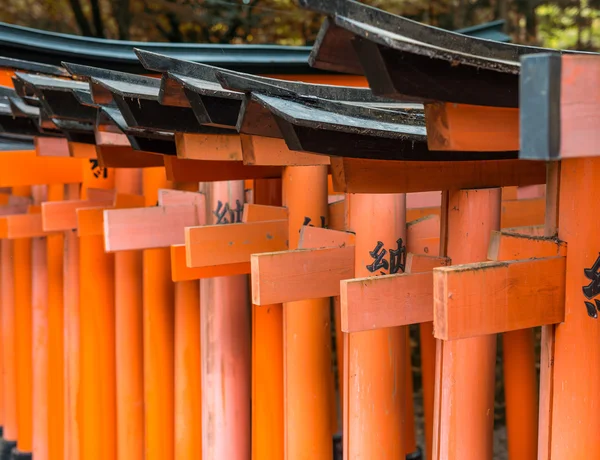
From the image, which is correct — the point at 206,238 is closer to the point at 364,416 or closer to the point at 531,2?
the point at 364,416

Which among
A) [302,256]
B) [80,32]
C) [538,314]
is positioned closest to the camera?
[538,314]

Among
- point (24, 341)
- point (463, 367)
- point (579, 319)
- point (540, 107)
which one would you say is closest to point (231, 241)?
point (463, 367)

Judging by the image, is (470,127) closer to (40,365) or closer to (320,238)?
(320,238)

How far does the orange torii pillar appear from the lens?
12.3 feet

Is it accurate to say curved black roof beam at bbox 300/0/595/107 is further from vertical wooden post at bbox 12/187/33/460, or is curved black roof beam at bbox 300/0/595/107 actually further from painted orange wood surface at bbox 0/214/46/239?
vertical wooden post at bbox 12/187/33/460

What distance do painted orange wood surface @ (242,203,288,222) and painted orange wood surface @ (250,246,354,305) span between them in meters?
0.73

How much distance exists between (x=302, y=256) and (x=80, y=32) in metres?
9.70

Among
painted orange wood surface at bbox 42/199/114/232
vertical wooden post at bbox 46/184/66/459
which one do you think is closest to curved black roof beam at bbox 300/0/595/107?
painted orange wood surface at bbox 42/199/114/232

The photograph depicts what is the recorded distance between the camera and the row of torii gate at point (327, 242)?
1551 millimetres

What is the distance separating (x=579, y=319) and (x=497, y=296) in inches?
8.9

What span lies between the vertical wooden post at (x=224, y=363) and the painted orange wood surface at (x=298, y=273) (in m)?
1.22

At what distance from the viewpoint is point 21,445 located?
6.89 m

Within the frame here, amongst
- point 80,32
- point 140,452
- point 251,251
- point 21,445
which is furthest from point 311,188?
point 80,32

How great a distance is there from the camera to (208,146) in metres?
2.73
